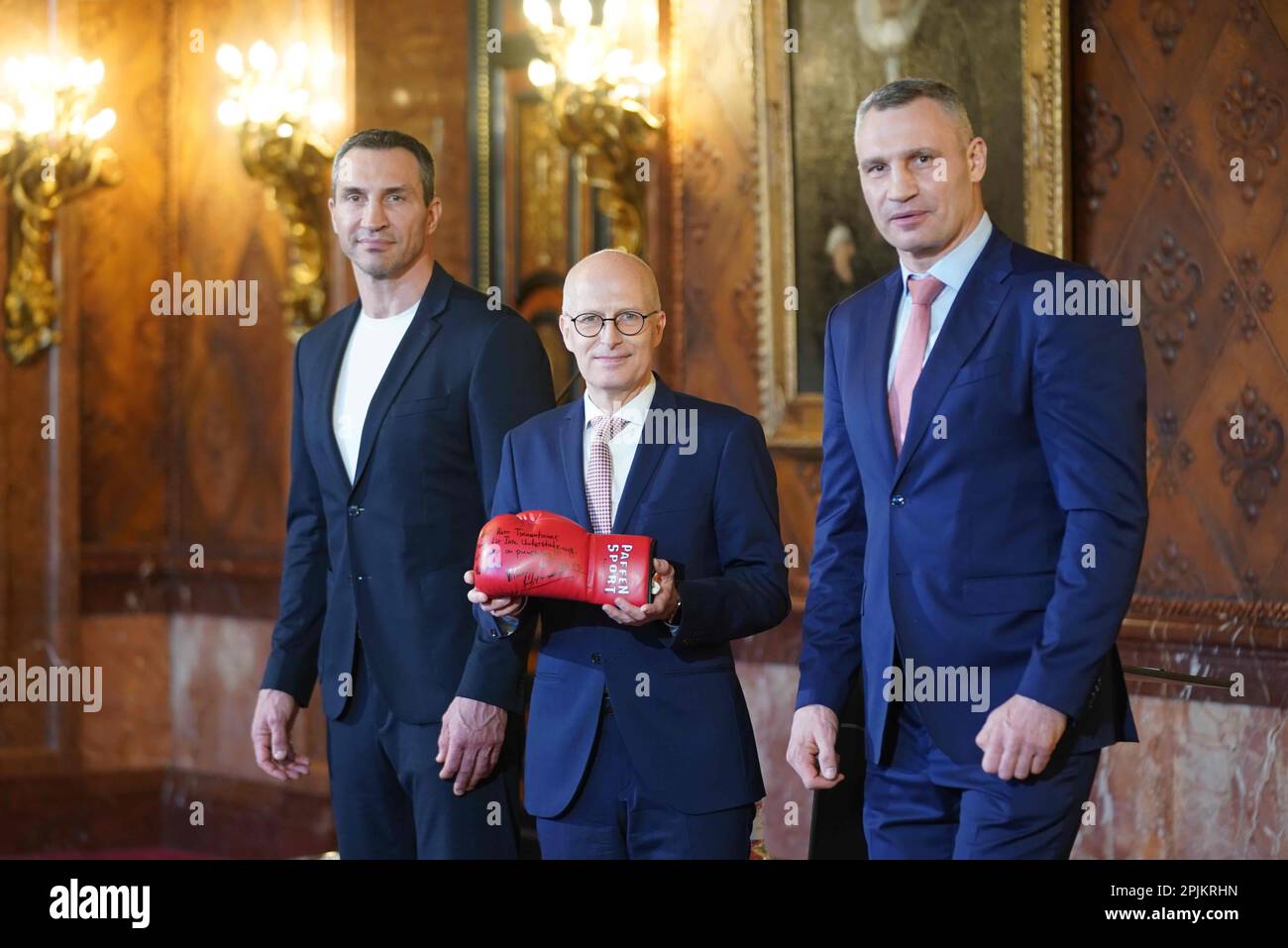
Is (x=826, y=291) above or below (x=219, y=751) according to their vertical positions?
above

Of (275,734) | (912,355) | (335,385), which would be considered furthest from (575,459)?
(275,734)

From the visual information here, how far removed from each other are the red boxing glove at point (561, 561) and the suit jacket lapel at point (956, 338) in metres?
0.44

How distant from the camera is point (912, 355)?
2748 mm

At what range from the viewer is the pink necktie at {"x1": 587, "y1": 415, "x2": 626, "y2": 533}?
9.35 ft

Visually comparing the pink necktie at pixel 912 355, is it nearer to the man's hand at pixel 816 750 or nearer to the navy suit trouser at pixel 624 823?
the man's hand at pixel 816 750

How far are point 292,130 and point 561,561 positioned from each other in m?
4.40

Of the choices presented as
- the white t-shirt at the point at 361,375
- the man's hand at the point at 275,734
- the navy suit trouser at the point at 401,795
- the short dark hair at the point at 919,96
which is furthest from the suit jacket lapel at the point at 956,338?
the man's hand at the point at 275,734

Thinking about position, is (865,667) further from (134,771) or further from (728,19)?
(134,771)

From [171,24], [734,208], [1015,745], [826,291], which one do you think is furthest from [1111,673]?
[171,24]

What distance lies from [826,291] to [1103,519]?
3146 millimetres

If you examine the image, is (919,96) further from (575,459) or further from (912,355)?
(575,459)

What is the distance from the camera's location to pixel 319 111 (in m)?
6.74

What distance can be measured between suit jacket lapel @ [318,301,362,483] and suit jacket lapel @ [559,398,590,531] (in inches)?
22.4

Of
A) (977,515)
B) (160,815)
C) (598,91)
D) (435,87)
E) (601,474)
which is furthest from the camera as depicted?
(160,815)
